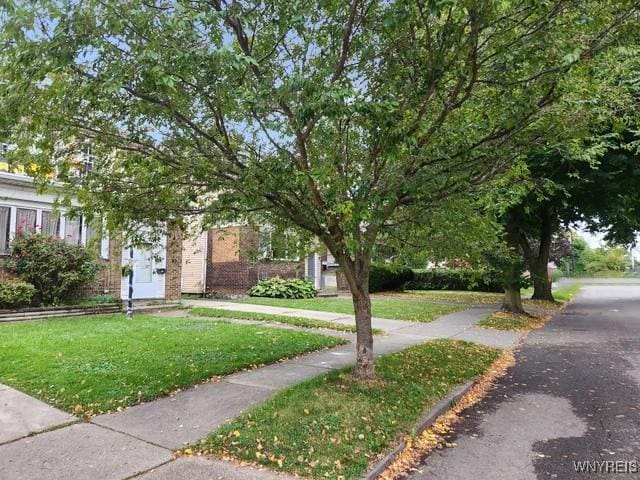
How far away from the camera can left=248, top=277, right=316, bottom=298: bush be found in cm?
1877

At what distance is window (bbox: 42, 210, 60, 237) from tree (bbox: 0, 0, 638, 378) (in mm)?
8244

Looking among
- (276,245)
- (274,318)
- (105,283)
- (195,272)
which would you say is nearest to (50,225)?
(105,283)

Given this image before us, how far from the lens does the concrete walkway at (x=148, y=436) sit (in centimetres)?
368

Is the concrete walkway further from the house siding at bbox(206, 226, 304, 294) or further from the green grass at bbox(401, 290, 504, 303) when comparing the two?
the green grass at bbox(401, 290, 504, 303)

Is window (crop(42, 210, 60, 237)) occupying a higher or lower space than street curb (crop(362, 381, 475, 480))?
higher

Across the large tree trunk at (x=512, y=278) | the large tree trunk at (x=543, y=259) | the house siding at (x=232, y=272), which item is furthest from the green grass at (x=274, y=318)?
the large tree trunk at (x=543, y=259)

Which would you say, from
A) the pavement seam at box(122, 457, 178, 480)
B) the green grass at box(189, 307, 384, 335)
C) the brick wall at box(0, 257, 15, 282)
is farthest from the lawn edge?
the brick wall at box(0, 257, 15, 282)

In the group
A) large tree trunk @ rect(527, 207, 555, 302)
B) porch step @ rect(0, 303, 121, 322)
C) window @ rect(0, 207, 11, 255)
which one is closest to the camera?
porch step @ rect(0, 303, 121, 322)

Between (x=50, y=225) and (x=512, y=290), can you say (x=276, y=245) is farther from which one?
(x=512, y=290)

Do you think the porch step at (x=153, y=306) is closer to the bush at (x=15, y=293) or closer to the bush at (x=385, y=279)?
the bush at (x=15, y=293)

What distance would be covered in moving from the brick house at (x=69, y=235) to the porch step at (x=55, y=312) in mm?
810

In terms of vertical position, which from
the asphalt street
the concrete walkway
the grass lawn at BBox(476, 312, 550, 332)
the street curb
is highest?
the grass lawn at BBox(476, 312, 550, 332)

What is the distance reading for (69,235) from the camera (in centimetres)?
1305

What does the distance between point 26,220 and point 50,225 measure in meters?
0.60
